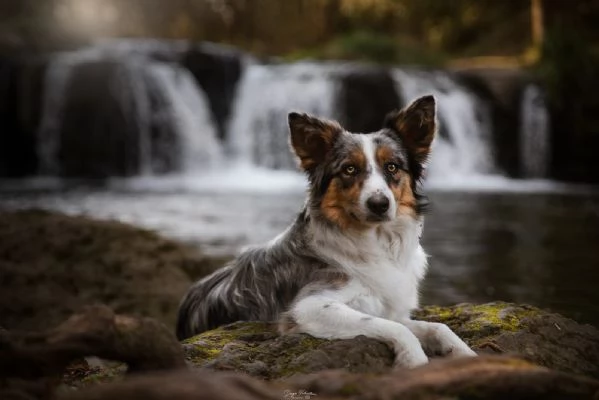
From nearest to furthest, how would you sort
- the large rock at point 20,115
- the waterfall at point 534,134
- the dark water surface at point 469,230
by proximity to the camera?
the dark water surface at point 469,230
the large rock at point 20,115
the waterfall at point 534,134

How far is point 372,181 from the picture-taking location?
4434 mm

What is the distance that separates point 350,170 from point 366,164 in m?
0.11

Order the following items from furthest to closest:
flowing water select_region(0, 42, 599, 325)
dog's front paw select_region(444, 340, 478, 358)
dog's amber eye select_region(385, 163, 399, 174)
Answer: flowing water select_region(0, 42, 599, 325) < dog's amber eye select_region(385, 163, 399, 174) < dog's front paw select_region(444, 340, 478, 358)

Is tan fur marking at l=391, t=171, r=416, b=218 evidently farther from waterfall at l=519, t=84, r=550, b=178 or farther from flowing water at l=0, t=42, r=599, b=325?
waterfall at l=519, t=84, r=550, b=178

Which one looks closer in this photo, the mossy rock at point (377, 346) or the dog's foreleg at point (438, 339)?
the mossy rock at point (377, 346)

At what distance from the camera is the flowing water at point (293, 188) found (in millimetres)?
10148

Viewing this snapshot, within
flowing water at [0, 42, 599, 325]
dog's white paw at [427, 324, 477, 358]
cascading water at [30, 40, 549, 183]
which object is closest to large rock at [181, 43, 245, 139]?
cascading water at [30, 40, 549, 183]

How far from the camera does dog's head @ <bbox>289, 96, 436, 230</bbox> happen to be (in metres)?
4.45

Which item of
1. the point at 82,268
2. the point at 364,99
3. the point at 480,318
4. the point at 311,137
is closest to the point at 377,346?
the point at 480,318

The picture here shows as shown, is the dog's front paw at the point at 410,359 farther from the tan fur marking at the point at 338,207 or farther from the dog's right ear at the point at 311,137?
the dog's right ear at the point at 311,137

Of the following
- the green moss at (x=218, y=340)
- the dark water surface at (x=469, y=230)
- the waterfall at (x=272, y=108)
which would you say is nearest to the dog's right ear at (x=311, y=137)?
the green moss at (x=218, y=340)

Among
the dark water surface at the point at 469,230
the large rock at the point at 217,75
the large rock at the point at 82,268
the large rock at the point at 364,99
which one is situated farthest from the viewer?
the large rock at the point at 217,75

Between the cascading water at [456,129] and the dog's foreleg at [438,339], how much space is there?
17625 mm

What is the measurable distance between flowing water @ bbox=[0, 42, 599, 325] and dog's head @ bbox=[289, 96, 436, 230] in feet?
11.7
